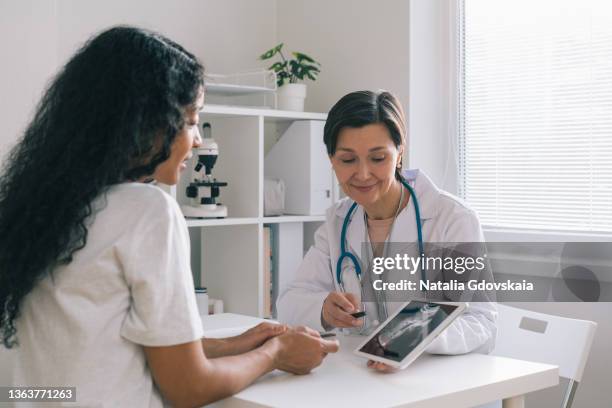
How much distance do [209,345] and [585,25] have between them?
74.8 inches

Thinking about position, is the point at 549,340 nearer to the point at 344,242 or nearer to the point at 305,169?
the point at 344,242

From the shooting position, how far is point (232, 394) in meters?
1.32

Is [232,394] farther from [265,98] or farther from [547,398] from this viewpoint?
[265,98]

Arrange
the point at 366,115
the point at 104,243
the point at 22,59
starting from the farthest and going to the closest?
the point at 22,59, the point at 366,115, the point at 104,243

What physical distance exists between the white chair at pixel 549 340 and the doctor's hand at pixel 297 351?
806 millimetres

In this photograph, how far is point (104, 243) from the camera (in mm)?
1127

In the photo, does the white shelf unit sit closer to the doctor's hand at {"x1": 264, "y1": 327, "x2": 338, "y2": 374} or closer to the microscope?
the microscope

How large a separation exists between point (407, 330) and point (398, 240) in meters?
0.49

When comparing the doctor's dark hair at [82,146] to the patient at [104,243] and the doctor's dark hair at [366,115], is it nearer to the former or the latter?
the patient at [104,243]

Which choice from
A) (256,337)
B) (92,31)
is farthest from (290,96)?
(256,337)

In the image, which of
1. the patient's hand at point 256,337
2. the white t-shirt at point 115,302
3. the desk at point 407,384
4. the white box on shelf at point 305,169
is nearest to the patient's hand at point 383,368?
the desk at point 407,384

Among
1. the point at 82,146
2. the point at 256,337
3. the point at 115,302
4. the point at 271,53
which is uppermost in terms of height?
the point at 271,53

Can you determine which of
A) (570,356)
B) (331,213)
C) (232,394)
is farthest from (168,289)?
(570,356)

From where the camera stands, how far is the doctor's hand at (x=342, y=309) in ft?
5.72
